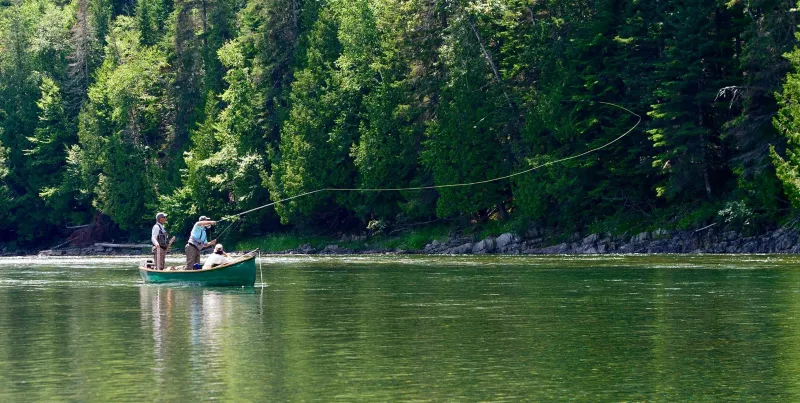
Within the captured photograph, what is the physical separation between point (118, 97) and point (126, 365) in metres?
80.4

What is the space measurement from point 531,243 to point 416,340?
43992 mm

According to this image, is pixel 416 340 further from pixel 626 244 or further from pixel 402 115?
pixel 402 115

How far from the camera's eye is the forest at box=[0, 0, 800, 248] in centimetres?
5900

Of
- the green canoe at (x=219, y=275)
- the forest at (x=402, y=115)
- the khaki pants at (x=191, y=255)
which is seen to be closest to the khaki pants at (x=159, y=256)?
the green canoe at (x=219, y=275)

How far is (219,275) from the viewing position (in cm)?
3912

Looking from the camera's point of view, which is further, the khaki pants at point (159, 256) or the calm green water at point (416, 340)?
the khaki pants at point (159, 256)

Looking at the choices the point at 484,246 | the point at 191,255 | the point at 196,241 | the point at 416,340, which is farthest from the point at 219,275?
the point at 484,246

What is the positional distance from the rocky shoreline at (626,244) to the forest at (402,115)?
707 mm

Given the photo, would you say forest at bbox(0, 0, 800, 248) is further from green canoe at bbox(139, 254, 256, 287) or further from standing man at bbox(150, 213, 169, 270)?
standing man at bbox(150, 213, 169, 270)

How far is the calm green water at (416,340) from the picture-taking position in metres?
18.1

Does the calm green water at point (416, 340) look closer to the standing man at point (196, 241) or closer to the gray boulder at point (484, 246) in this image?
the standing man at point (196, 241)

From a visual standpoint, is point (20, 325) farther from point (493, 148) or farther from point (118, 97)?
point (118, 97)

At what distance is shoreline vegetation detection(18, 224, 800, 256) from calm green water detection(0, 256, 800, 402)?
53.4ft

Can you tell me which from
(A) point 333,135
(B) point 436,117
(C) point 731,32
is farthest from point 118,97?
(C) point 731,32
